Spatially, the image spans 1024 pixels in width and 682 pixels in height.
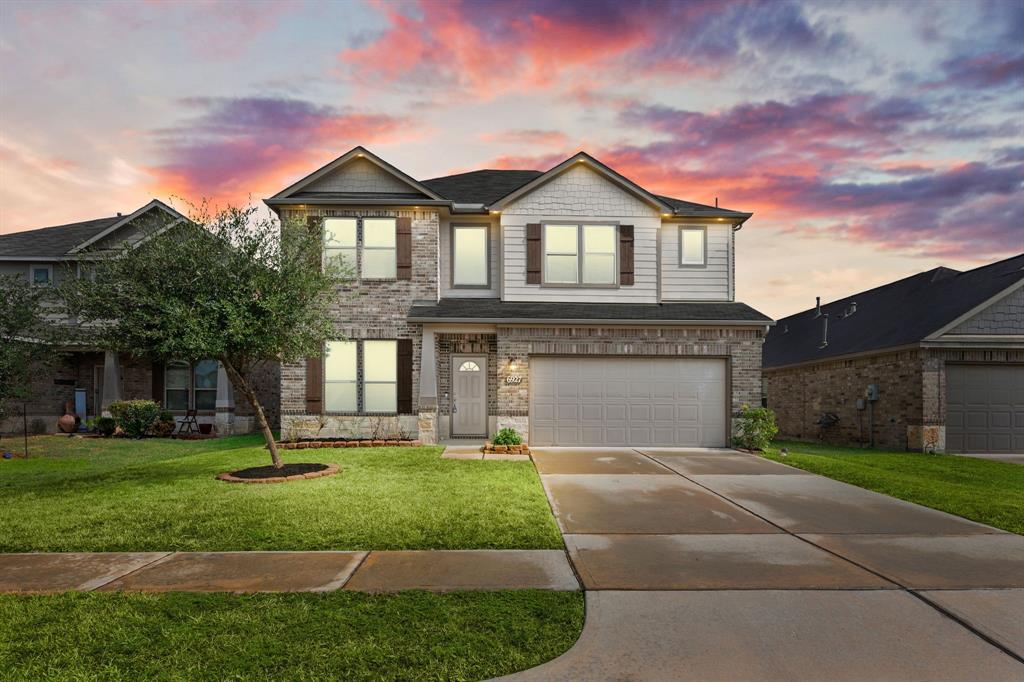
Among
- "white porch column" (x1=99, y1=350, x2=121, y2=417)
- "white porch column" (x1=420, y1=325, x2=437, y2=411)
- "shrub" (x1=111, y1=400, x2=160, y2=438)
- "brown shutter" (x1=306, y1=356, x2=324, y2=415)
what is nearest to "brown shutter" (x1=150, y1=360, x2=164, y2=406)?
"white porch column" (x1=99, y1=350, x2=121, y2=417)

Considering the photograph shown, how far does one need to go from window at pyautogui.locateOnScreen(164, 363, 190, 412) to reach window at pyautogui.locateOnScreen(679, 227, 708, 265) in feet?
56.6

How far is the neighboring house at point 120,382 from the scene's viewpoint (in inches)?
738

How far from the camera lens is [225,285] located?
9695 mm

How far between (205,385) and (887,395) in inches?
899

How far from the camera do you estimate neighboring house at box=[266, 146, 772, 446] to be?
594 inches

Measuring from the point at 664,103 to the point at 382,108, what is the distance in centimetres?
808

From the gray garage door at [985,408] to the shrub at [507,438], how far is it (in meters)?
12.8

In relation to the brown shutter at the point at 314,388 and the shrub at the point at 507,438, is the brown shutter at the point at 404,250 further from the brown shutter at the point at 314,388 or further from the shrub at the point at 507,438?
the shrub at the point at 507,438

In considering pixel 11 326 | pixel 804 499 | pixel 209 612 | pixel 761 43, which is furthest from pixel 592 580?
pixel 11 326

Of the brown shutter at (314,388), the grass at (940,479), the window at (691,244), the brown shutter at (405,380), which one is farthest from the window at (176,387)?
the grass at (940,479)

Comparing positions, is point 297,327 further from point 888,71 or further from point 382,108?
point 888,71

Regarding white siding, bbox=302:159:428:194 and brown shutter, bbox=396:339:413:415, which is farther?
white siding, bbox=302:159:428:194

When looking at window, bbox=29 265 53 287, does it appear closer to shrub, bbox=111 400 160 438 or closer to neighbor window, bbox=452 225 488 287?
shrub, bbox=111 400 160 438

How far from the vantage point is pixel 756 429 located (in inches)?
563
